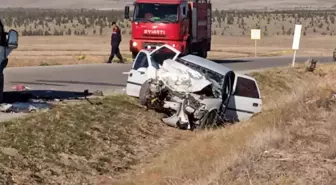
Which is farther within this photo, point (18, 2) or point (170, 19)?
point (18, 2)

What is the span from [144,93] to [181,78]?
1.00 meters

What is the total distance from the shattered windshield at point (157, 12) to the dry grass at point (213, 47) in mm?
6906

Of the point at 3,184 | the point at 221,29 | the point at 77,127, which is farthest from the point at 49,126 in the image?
the point at 221,29

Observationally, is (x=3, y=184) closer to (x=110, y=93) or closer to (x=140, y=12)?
(x=110, y=93)

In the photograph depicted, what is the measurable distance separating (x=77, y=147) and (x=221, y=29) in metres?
70.5

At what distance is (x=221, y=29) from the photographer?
83.7m

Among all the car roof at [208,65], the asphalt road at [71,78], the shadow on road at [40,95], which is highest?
the car roof at [208,65]

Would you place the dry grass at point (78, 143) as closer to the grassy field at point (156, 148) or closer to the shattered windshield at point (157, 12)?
the grassy field at point (156, 148)

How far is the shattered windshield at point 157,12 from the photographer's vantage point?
3288 cm

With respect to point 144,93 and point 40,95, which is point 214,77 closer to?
point 144,93

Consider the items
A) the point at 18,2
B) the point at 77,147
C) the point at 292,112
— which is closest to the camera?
the point at 77,147

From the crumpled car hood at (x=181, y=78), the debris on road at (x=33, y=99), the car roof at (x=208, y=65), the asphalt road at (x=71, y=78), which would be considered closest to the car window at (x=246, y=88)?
the car roof at (x=208, y=65)

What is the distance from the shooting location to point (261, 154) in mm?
11664

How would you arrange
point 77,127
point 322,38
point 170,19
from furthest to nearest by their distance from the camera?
point 322,38, point 170,19, point 77,127
